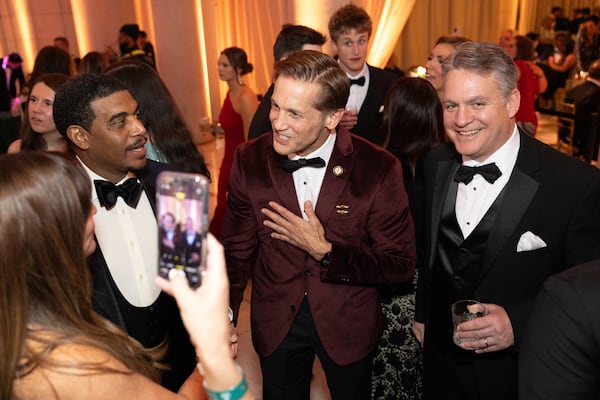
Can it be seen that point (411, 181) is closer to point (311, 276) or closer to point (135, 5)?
point (311, 276)

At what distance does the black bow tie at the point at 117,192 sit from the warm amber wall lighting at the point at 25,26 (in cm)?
1221

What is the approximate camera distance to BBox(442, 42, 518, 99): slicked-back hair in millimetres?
1903

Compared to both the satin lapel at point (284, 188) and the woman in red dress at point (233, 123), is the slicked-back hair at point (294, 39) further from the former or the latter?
the satin lapel at point (284, 188)

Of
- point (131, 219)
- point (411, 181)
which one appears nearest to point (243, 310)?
point (411, 181)

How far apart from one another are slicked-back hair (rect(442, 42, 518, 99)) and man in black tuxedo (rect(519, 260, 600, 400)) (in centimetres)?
94

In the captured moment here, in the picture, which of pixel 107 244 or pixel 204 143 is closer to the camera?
pixel 107 244

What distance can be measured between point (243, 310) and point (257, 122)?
5.04ft

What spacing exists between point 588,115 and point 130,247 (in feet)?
22.0

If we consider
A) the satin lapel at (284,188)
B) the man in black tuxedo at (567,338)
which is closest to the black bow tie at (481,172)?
the satin lapel at (284,188)

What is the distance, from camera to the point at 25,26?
12.3 meters

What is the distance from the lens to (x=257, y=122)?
3.42m

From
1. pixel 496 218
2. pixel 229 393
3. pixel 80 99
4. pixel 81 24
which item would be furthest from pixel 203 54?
pixel 229 393

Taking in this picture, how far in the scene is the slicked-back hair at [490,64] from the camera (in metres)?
1.90

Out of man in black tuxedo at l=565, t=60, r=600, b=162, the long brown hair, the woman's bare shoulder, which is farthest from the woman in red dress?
man in black tuxedo at l=565, t=60, r=600, b=162
